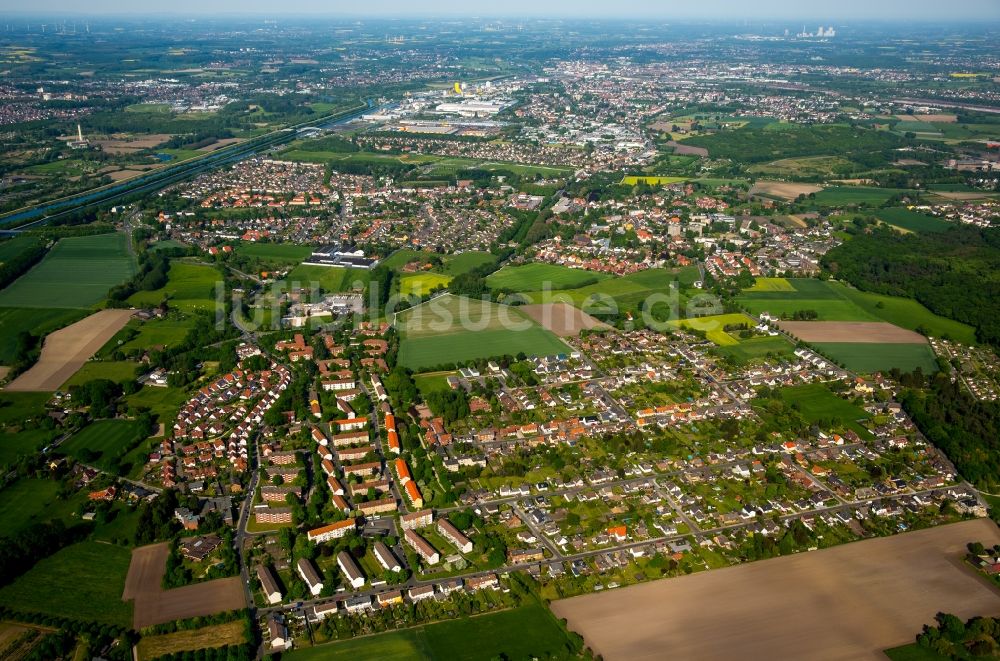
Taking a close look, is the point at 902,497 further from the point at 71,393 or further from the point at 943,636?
the point at 71,393

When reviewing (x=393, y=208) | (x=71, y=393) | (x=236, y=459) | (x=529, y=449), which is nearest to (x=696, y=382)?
(x=529, y=449)

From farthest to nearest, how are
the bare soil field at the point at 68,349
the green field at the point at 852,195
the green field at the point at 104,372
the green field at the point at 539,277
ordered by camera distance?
1. the green field at the point at 852,195
2. the green field at the point at 539,277
3. the green field at the point at 104,372
4. the bare soil field at the point at 68,349

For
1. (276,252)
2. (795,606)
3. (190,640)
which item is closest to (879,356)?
(795,606)

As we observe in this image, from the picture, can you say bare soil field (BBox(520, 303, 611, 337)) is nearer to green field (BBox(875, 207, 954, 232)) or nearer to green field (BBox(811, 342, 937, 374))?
green field (BBox(811, 342, 937, 374))

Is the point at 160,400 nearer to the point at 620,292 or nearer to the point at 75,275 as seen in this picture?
the point at 75,275

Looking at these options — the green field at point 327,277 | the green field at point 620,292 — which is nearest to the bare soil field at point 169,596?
the green field at point 327,277

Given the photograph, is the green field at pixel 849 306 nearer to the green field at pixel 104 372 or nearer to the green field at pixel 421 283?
the green field at pixel 421 283
